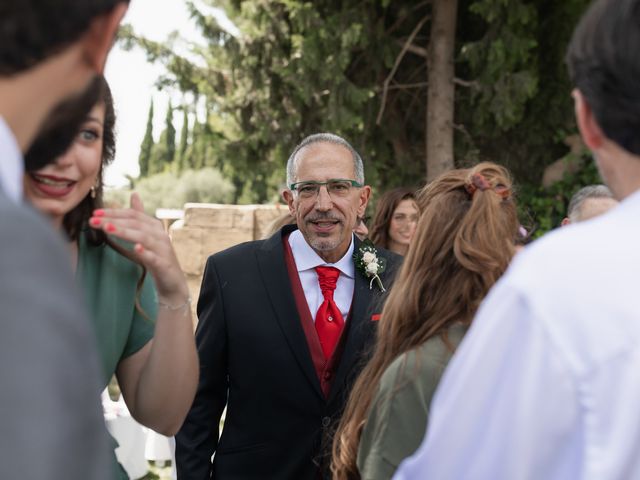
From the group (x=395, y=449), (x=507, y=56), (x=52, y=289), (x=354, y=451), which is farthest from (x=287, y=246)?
(x=507, y=56)

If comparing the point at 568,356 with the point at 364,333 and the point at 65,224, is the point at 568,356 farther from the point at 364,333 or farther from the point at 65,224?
the point at 364,333

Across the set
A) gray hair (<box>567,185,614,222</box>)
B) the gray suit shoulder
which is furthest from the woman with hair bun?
the gray suit shoulder

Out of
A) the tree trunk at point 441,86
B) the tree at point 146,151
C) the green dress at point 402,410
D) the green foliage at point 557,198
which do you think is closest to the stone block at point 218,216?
the tree trunk at point 441,86

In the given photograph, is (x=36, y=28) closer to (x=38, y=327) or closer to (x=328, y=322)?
(x=38, y=327)

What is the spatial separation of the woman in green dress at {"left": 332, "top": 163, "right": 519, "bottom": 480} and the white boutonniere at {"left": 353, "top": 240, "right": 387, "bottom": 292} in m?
1.17

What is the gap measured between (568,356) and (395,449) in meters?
1.08

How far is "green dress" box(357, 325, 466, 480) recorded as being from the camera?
212cm

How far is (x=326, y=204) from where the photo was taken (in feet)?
12.6

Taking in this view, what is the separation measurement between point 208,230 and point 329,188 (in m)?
8.52

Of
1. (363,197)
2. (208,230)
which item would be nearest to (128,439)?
(363,197)

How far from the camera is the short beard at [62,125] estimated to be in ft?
3.60

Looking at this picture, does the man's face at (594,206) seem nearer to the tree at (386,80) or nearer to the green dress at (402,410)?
the green dress at (402,410)

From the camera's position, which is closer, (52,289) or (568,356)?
(52,289)

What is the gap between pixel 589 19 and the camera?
4.41ft
